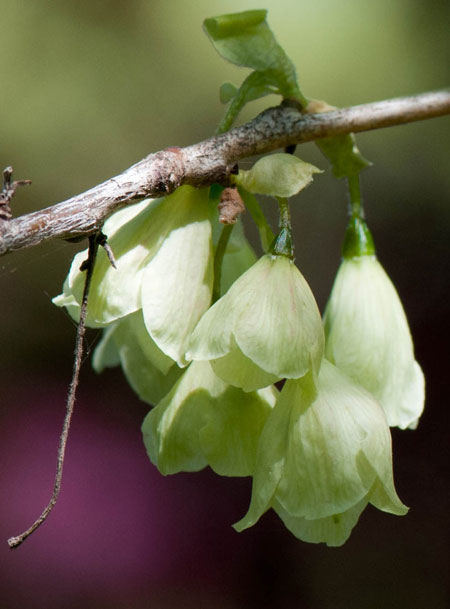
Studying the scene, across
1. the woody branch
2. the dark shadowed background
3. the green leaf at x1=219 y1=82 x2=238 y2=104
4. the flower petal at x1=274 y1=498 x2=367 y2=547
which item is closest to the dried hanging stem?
the woody branch

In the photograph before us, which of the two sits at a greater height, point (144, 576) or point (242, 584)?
point (144, 576)

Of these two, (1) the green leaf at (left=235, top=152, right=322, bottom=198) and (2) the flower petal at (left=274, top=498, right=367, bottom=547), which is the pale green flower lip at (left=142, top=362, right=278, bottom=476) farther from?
(1) the green leaf at (left=235, top=152, right=322, bottom=198)

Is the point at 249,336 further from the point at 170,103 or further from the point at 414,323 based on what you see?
the point at 414,323

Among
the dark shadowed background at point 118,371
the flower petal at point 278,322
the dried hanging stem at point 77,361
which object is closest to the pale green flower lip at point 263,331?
the flower petal at point 278,322

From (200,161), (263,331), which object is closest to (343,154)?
(200,161)

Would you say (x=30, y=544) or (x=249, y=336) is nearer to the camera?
(x=249, y=336)

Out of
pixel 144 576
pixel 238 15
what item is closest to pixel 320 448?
pixel 238 15

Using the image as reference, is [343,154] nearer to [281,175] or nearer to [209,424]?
[281,175]
